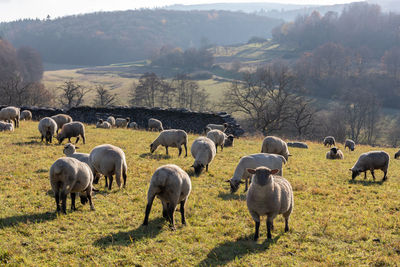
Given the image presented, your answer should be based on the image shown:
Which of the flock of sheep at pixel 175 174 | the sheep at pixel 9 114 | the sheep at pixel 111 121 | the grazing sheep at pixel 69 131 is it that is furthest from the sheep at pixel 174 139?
the sheep at pixel 111 121

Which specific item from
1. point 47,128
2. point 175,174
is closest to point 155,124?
point 47,128

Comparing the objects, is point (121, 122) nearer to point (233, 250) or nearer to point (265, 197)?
point (265, 197)

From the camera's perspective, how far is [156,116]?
32500 millimetres

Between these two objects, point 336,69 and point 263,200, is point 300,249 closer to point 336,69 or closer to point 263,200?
point 263,200

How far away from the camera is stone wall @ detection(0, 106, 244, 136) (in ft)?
101

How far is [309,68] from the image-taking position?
10431 cm

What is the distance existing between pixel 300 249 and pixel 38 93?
5748 centimetres

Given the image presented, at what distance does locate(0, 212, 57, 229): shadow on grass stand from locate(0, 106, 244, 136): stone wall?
22987 millimetres

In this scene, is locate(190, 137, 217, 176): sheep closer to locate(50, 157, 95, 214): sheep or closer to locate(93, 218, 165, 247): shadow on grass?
locate(93, 218, 165, 247): shadow on grass

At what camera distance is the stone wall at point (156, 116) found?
30.9 m

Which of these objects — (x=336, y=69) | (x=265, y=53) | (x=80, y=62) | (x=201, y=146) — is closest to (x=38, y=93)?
(x=201, y=146)

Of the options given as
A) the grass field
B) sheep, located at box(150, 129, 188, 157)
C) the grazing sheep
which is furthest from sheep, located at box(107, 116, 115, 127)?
the grass field

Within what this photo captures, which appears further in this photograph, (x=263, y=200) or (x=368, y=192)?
(x=368, y=192)

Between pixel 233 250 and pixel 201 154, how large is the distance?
674 centimetres
